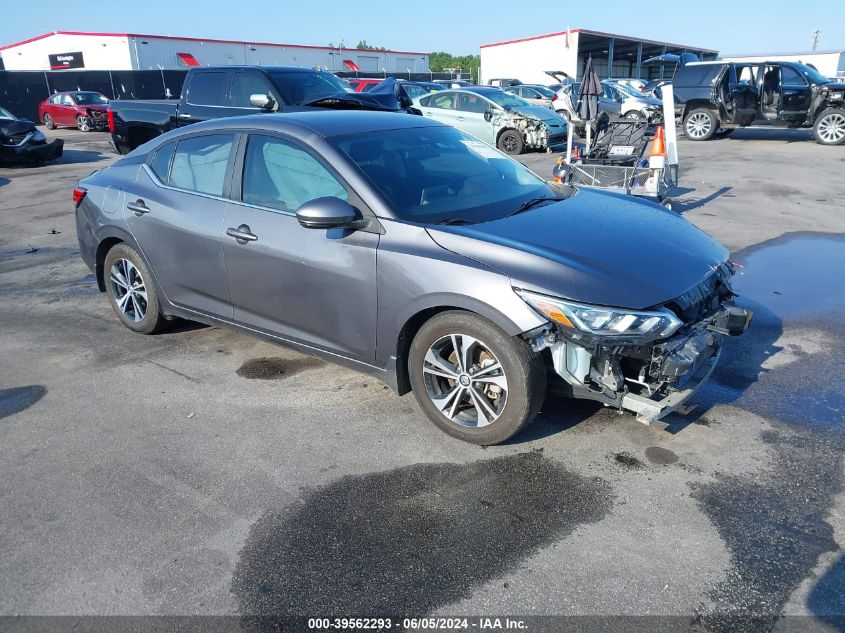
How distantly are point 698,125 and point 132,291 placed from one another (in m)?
18.2

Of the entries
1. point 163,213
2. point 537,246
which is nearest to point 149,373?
point 163,213

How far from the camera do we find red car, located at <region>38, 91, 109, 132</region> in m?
25.1

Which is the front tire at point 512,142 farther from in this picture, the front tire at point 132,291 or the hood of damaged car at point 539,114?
the front tire at point 132,291

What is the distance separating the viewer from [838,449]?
363 centimetres

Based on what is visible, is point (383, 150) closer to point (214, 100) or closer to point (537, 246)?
point (537, 246)

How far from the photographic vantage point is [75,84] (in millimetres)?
31422

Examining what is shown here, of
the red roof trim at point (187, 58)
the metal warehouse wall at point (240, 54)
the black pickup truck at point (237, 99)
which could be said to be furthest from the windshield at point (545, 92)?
the red roof trim at point (187, 58)

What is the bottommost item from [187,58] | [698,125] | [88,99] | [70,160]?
[70,160]

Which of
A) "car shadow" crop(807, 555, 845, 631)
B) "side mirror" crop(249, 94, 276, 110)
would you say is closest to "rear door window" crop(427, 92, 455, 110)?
"side mirror" crop(249, 94, 276, 110)

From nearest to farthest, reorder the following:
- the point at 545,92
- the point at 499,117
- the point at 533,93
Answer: the point at 499,117 → the point at 533,93 → the point at 545,92

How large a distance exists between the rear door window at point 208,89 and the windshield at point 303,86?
38.2 inches

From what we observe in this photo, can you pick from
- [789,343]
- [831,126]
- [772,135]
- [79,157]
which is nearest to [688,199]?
[789,343]

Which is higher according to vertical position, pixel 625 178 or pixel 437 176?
pixel 437 176

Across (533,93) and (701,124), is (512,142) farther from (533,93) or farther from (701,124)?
(533,93)
